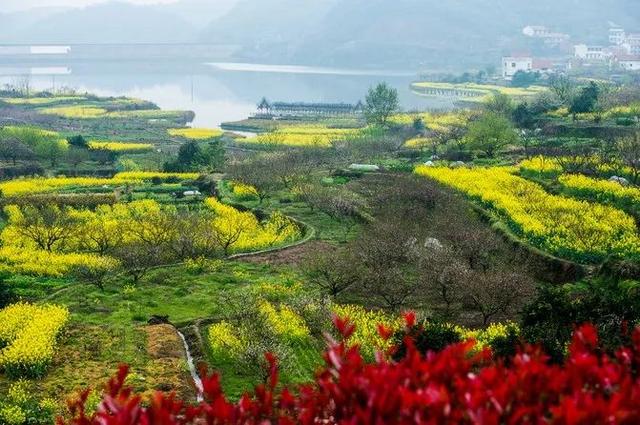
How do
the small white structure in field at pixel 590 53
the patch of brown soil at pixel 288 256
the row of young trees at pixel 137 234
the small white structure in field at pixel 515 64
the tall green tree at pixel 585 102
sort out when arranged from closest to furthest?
1. the row of young trees at pixel 137 234
2. the patch of brown soil at pixel 288 256
3. the tall green tree at pixel 585 102
4. the small white structure in field at pixel 515 64
5. the small white structure in field at pixel 590 53

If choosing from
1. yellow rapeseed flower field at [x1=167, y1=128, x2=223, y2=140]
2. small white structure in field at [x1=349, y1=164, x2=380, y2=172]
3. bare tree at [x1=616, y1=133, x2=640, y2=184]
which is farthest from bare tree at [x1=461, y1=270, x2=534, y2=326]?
yellow rapeseed flower field at [x1=167, y1=128, x2=223, y2=140]

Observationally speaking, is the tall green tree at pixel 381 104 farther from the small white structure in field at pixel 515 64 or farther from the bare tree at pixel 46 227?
the small white structure in field at pixel 515 64

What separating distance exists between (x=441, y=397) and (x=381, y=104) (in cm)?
7422

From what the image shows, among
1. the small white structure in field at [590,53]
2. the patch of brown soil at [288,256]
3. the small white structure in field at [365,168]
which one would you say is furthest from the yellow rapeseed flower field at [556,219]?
the small white structure in field at [590,53]

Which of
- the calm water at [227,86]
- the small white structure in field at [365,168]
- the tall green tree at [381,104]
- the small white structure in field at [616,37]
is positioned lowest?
the small white structure in field at [365,168]

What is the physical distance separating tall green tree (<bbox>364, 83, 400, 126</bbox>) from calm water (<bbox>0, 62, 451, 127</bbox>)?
2441 cm

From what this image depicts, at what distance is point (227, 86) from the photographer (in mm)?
157875

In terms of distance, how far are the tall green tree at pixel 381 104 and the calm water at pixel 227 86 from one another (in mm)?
24410

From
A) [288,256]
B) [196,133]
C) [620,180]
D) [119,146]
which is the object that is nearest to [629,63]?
[196,133]

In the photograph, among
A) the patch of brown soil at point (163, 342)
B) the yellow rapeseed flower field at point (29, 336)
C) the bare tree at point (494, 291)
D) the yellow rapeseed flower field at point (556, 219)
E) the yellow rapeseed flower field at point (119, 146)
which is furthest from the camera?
the yellow rapeseed flower field at point (119, 146)

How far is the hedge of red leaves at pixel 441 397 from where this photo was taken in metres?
4.59

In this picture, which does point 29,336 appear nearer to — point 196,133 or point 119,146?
point 119,146

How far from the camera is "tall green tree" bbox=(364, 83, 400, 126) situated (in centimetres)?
7706

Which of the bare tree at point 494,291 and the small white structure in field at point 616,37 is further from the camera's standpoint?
the small white structure in field at point 616,37
